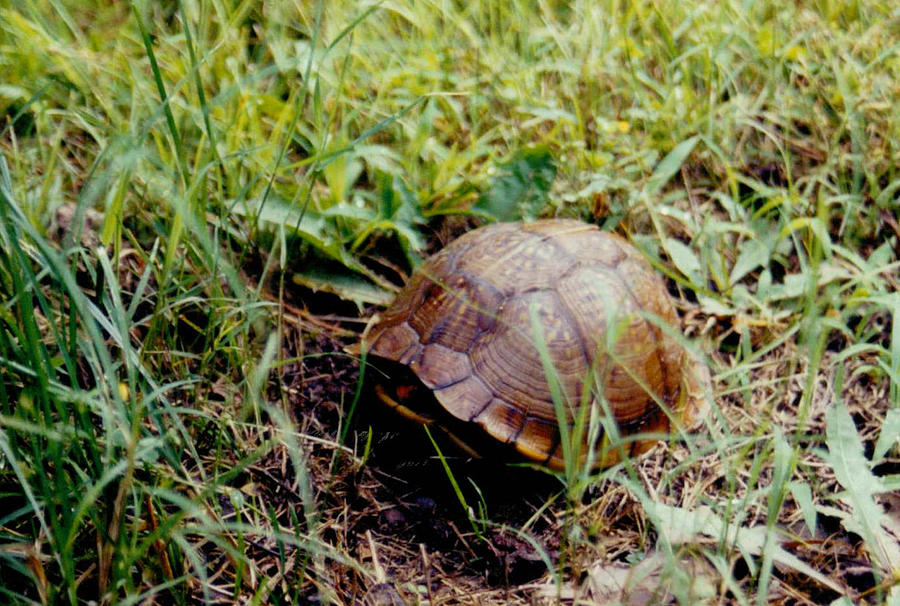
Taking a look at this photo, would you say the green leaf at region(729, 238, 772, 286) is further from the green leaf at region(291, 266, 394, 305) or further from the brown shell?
the green leaf at region(291, 266, 394, 305)

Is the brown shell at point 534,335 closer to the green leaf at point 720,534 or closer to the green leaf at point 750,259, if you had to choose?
the green leaf at point 720,534

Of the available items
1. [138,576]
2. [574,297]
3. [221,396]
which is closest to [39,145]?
[221,396]

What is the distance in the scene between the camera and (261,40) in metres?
2.38

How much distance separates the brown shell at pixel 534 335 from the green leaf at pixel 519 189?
237 mm

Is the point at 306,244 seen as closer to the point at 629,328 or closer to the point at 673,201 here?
the point at 629,328

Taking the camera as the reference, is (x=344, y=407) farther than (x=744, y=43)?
No

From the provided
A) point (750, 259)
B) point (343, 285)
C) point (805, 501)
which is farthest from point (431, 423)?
point (750, 259)

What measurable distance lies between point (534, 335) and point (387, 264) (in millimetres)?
534

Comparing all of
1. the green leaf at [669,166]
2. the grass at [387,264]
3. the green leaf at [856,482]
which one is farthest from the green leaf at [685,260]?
the green leaf at [856,482]

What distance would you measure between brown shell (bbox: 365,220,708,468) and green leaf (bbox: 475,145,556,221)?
24 centimetres

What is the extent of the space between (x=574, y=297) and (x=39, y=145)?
1.48 meters

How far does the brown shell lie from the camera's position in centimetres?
157

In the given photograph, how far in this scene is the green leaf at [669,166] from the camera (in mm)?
2113

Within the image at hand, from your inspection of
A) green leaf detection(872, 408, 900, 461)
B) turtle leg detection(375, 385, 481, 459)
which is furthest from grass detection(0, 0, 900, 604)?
turtle leg detection(375, 385, 481, 459)
